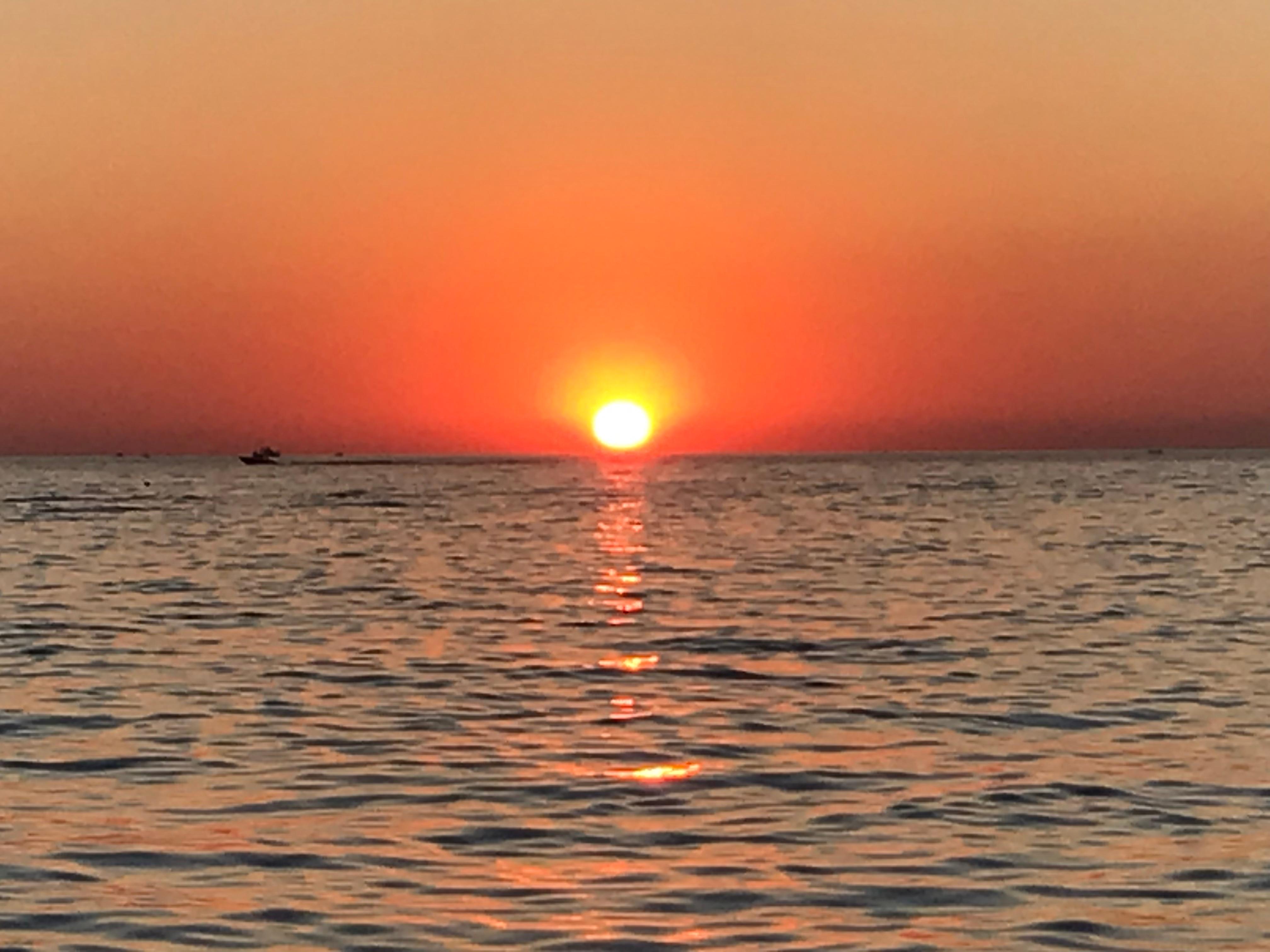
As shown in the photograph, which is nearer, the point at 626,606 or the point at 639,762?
the point at 639,762

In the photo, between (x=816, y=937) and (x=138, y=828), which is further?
(x=138, y=828)

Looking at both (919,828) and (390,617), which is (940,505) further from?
(919,828)

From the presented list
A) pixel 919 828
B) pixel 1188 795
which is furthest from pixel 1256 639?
pixel 919 828

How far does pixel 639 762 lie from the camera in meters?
18.9

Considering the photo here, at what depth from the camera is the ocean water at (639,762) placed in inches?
512

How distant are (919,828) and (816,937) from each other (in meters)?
3.28

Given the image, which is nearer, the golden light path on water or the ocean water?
the ocean water

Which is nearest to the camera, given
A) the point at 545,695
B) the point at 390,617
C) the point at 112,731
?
the point at 112,731

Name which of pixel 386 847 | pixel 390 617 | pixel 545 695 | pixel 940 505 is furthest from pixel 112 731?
pixel 940 505

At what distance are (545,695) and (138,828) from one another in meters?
8.95

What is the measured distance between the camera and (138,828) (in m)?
15.6

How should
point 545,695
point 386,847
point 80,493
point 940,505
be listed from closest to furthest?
1. point 386,847
2. point 545,695
3. point 940,505
4. point 80,493

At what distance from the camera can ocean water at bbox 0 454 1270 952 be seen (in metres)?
13.0

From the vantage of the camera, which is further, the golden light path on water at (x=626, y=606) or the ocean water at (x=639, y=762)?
the golden light path on water at (x=626, y=606)
